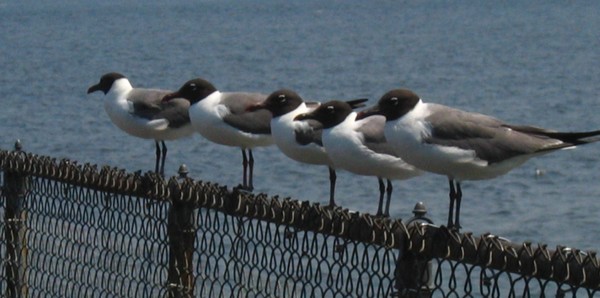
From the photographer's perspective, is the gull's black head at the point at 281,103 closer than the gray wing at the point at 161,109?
Yes

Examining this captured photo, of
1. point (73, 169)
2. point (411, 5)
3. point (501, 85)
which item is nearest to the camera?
point (73, 169)

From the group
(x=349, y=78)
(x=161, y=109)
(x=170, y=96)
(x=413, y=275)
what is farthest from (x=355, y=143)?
(x=349, y=78)

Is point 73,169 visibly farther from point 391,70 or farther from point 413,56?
point 413,56

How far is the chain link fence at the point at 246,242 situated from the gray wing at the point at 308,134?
1.33m

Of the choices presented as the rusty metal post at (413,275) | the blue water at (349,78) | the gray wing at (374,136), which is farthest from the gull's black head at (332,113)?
the blue water at (349,78)

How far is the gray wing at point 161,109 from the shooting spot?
344 inches

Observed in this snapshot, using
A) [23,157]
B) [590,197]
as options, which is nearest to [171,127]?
[23,157]

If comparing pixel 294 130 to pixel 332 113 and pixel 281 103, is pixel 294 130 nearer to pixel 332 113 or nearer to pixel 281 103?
pixel 281 103

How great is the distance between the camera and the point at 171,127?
28.8 ft

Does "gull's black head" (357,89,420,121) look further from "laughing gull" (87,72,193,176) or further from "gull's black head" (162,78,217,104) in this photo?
"laughing gull" (87,72,193,176)

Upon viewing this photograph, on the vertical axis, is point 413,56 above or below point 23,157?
above

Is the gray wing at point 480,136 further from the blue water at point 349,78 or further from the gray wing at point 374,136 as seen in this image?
the blue water at point 349,78

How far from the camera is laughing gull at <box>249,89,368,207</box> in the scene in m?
7.40

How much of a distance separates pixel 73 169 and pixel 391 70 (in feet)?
136
